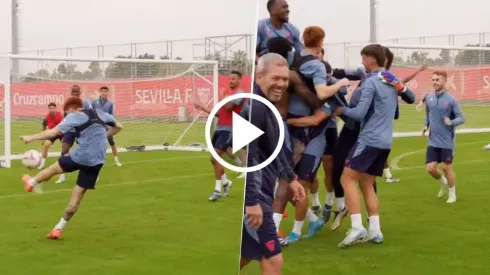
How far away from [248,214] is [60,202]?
4.40 m

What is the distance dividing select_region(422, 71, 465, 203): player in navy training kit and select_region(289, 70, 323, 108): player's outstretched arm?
345cm

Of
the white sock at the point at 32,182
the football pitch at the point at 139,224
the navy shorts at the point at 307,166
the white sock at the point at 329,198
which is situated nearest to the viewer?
the navy shorts at the point at 307,166

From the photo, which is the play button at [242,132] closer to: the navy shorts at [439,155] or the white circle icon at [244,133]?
A: the white circle icon at [244,133]

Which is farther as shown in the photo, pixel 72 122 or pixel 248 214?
pixel 72 122

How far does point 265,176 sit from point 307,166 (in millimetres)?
307

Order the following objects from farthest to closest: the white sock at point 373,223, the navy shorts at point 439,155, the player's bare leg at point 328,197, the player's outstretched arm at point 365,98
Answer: the navy shorts at point 439,155 < the white sock at point 373,223 < the player's bare leg at point 328,197 < the player's outstretched arm at point 365,98

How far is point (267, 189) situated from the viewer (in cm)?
160

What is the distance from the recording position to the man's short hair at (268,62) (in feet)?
4.77

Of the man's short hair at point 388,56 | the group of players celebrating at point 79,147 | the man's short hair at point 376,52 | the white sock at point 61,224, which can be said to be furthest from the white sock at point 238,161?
the white sock at point 61,224

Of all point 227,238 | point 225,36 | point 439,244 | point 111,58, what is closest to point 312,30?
point 225,36

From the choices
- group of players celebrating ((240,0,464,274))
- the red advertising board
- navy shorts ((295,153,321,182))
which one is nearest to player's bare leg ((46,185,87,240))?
the red advertising board

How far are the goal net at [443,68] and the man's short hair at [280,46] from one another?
0.33 m

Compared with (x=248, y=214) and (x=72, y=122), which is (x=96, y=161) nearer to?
(x=72, y=122)

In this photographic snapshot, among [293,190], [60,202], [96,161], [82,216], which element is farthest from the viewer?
[60,202]
